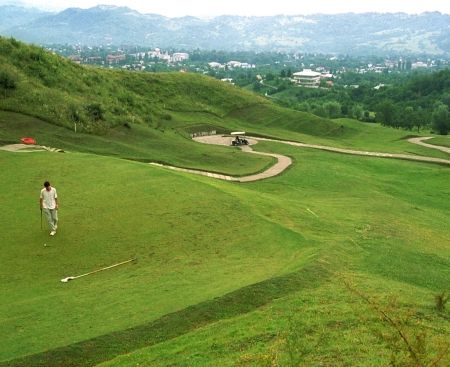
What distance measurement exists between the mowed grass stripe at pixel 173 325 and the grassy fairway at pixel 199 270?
1.4 inches

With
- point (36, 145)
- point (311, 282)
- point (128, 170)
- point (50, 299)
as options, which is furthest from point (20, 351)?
point (36, 145)

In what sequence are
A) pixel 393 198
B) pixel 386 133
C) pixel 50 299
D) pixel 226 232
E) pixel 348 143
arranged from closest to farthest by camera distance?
pixel 50 299 < pixel 226 232 < pixel 393 198 < pixel 348 143 < pixel 386 133

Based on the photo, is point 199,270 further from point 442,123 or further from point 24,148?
point 442,123

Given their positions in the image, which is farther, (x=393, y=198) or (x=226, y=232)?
(x=393, y=198)

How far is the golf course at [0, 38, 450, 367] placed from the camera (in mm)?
11945

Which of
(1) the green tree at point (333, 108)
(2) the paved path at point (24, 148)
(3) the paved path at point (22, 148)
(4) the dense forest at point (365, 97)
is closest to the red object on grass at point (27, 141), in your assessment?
(2) the paved path at point (24, 148)

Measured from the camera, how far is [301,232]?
2119cm

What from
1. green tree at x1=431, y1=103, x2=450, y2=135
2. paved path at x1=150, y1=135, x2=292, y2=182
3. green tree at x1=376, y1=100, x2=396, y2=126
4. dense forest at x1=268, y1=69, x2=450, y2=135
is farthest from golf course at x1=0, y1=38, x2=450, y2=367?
dense forest at x1=268, y1=69, x2=450, y2=135

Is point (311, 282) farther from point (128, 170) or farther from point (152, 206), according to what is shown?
point (128, 170)

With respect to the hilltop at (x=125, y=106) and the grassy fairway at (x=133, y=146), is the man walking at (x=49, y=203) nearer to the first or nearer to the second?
the grassy fairway at (x=133, y=146)

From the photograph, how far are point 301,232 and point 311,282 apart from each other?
18.0 feet

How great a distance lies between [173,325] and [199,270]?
3.65 m

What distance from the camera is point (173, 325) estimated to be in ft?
43.4

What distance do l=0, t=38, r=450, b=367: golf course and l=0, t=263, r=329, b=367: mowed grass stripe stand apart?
0.12ft
